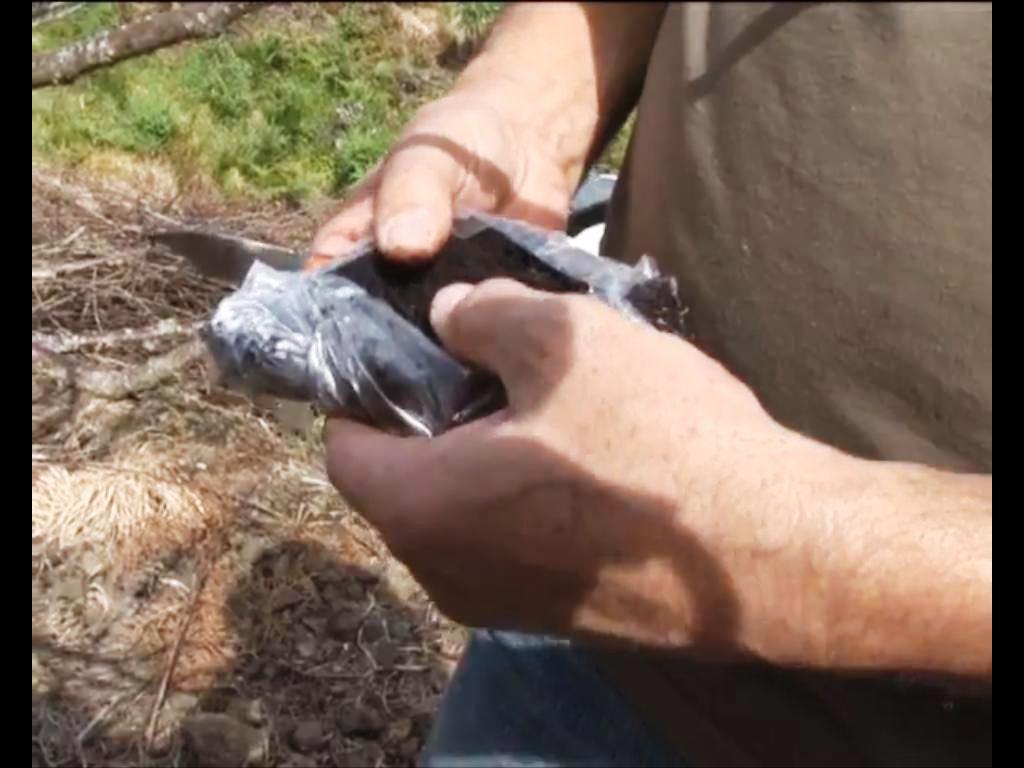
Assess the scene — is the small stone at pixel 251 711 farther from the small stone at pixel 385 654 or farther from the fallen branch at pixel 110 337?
the fallen branch at pixel 110 337

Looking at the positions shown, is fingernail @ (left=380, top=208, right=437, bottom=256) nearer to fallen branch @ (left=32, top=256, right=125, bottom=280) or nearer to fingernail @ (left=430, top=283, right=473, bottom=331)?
fingernail @ (left=430, top=283, right=473, bottom=331)

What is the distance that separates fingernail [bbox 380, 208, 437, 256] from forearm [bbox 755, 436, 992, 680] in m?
0.26

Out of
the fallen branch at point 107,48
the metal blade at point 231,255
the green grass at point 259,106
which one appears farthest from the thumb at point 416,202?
the fallen branch at point 107,48

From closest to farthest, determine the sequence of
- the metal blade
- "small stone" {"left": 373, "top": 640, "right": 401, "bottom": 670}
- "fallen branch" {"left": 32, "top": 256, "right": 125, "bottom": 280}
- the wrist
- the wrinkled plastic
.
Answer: the wrinkled plastic → the wrist → the metal blade → "small stone" {"left": 373, "top": 640, "right": 401, "bottom": 670} → "fallen branch" {"left": 32, "top": 256, "right": 125, "bottom": 280}

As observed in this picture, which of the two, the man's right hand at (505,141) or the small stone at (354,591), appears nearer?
the man's right hand at (505,141)

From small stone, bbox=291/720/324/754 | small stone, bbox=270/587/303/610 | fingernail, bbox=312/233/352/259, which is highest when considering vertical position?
fingernail, bbox=312/233/352/259

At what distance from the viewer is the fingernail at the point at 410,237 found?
2.70 ft

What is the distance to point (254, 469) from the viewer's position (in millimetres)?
2285

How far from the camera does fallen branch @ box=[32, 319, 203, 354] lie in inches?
92.7

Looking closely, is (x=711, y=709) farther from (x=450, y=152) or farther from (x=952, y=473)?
(x=450, y=152)

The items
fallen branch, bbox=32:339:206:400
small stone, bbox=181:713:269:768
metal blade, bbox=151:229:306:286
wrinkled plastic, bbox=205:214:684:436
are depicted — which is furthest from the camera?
fallen branch, bbox=32:339:206:400

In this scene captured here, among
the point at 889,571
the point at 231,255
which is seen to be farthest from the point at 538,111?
the point at 231,255

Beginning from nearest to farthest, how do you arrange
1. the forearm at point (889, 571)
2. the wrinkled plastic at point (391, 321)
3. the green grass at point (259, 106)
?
the forearm at point (889, 571) → the wrinkled plastic at point (391, 321) → the green grass at point (259, 106)

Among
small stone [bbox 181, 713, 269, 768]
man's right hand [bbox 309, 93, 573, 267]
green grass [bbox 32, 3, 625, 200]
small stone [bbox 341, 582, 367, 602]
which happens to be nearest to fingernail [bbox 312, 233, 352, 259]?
man's right hand [bbox 309, 93, 573, 267]
